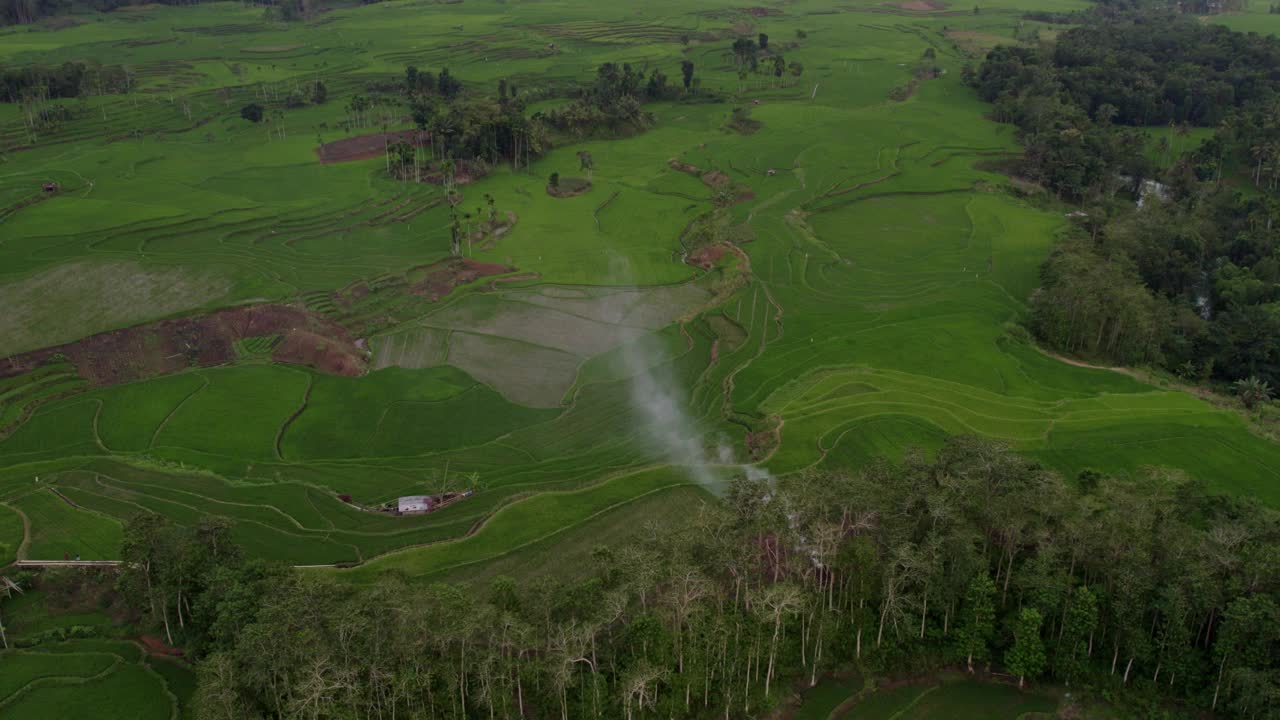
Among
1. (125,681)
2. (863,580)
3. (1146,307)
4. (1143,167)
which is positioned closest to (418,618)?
(125,681)

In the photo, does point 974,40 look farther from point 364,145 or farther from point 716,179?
point 364,145

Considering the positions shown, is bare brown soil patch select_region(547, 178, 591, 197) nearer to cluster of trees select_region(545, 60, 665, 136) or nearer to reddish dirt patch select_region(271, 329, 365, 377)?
cluster of trees select_region(545, 60, 665, 136)

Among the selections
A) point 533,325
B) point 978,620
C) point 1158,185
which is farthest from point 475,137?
point 978,620

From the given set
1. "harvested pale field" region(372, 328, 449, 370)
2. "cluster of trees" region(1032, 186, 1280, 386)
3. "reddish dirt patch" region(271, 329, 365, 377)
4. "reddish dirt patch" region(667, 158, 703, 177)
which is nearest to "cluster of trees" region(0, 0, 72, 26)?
"reddish dirt patch" region(667, 158, 703, 177)

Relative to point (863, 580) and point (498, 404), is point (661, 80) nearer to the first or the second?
point (498, 404)

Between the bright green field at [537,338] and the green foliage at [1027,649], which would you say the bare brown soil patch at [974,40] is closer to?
the bright green field at [537,338]

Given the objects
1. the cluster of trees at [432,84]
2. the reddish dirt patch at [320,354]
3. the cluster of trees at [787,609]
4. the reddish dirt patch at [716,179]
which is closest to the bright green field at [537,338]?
the reddish dirt patch at [320,354]

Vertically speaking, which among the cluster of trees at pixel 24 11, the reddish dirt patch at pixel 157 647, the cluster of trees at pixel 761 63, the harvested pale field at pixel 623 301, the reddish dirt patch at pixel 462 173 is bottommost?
the reddish dirt patch at pixel 157 647
